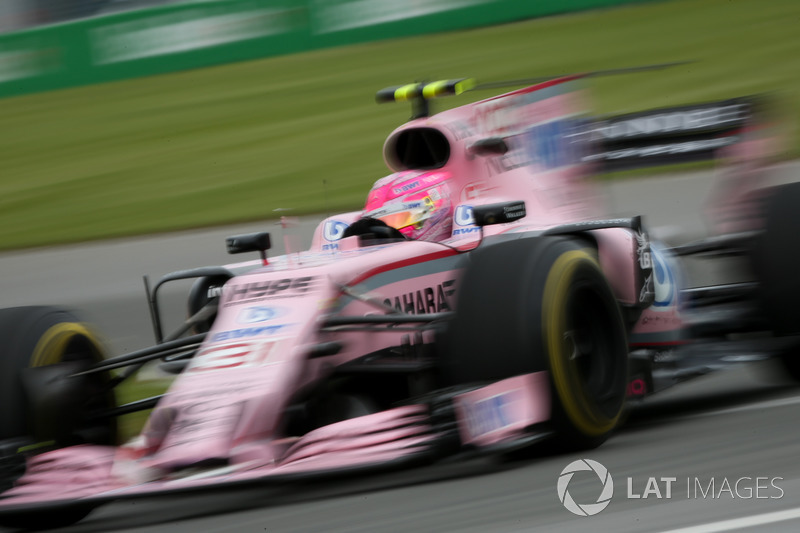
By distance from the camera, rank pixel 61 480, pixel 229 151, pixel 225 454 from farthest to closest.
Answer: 1. pixel 229 151
2. pixel 61 480
3. pixel 225 454

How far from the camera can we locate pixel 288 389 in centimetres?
455

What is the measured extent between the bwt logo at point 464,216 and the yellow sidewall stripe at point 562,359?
108cm

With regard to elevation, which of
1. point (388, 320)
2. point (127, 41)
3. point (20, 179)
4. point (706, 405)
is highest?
point (127, 41)

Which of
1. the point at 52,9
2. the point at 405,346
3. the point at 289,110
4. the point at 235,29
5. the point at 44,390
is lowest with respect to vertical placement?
the point at 405,346

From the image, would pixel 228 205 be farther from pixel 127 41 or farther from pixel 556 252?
pixel 556 252

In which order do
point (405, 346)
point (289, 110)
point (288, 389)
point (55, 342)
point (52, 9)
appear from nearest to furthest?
point (288, 389) → point (405, 346) → point (55, 342) → point (289, 110) → point (52, 9)

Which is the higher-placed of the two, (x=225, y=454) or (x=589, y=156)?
(x=589, y=156)

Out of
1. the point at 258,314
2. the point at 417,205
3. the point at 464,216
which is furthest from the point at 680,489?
the point at 417,205

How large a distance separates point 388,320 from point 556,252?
0.74 m

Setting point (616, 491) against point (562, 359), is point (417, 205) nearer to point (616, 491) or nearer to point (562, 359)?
point (562, 359)

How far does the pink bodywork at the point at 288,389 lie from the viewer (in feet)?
14.1

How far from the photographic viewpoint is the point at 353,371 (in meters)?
4.84

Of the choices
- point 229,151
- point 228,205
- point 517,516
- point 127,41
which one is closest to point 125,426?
point 517,516

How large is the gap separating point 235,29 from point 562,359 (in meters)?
16.9
